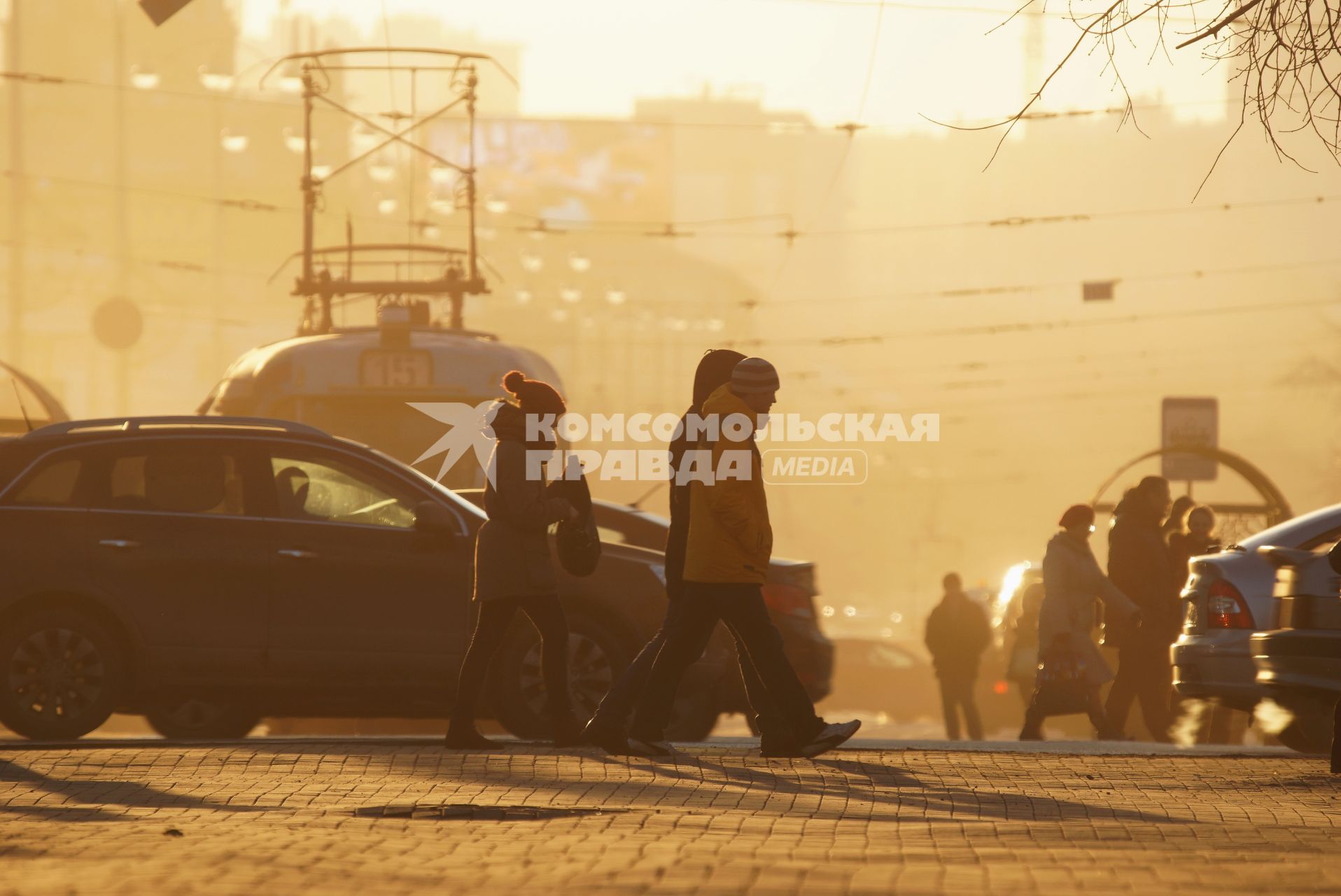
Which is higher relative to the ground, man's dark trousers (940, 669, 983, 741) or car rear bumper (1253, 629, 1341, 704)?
car rear bumper (1253, 629, 1341, 704)

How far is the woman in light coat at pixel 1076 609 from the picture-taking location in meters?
12.7

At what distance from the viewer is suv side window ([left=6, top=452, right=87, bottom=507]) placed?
36.1 feet

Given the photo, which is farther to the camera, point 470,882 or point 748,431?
point 748,431

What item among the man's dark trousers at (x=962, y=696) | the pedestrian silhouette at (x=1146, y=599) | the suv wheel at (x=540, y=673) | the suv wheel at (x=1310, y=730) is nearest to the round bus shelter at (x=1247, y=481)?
the man's dark trousers at (x=962, y=696)

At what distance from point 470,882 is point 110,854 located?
3.84ft

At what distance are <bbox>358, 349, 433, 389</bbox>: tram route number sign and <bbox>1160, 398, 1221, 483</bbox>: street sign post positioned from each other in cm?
830

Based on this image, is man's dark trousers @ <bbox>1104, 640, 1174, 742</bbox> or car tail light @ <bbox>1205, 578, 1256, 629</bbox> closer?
car tail light @ <bbox>1205, 578, 1256, 629</bbox>

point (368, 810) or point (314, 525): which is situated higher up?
point (314, 525)

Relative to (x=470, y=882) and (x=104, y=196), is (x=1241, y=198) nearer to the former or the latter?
(x=104, y=196)

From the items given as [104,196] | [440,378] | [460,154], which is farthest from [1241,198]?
[440,378]

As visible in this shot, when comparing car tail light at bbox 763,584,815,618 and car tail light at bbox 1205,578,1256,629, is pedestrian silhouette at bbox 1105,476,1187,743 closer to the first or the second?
car tail light at bbox 1205,578,1256,629

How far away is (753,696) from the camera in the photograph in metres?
9.75

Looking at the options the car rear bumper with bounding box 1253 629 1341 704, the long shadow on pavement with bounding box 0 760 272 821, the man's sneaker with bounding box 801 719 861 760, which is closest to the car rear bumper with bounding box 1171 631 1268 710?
the car rear bumper with bounding box 1253 629 1341 704

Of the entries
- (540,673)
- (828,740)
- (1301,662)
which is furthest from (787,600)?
(1301,662)
